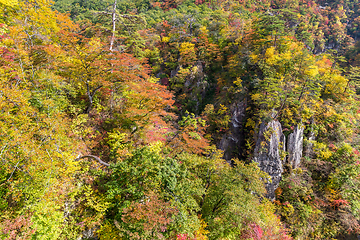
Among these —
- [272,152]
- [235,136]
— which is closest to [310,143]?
[272,152]

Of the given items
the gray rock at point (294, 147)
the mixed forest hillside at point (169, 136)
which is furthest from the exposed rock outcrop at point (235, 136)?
the gray rock at point (294, 147)

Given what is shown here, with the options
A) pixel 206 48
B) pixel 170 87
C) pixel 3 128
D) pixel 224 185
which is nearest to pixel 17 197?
pixel 3 128

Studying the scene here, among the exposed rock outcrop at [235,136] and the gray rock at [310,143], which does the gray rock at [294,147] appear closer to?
the gray rock at [310,143]

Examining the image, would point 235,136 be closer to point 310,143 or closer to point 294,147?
point 294,147

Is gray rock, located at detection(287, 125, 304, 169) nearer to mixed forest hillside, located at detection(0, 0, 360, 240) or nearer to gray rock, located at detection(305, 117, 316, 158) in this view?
mixed forest hillside, located at detection(0, 0, 360, 240)

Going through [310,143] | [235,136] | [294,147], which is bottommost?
[235,136]

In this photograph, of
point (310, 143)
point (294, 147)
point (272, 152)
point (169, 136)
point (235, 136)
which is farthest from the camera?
point (235, 136)

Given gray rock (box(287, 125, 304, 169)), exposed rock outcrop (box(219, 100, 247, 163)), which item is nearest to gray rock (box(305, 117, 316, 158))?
gray rock (box(287, 125, 304, 169))
